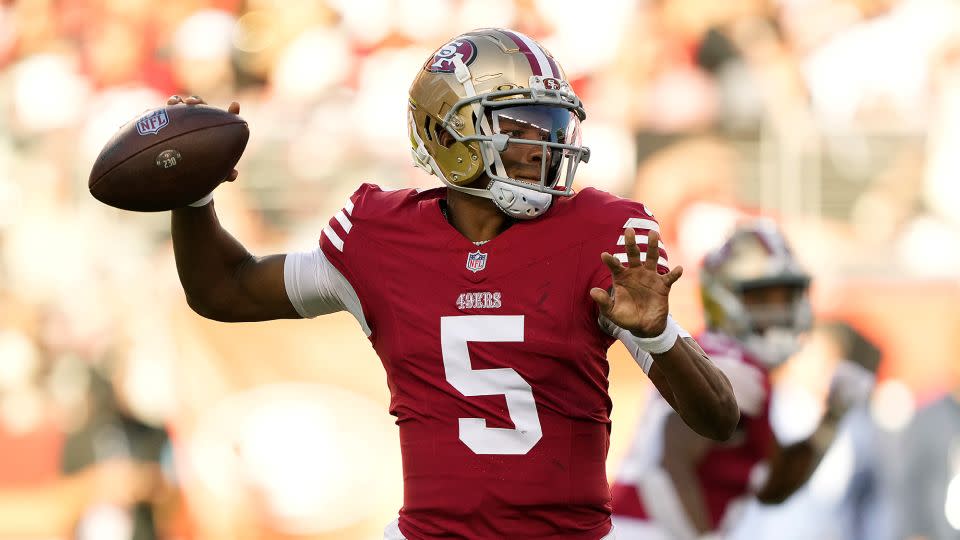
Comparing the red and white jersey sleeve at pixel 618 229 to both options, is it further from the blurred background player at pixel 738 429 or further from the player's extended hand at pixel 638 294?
the blurred background player at pixel 738 429

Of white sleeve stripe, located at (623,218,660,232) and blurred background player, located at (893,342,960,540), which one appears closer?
white sleeve stripe, located at (623,218,660,232)

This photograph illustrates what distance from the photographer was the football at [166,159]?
9.45ft

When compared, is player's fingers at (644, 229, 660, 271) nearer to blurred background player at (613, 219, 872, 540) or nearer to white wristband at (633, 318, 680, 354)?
white wristband at (633, 318, 680, 354)

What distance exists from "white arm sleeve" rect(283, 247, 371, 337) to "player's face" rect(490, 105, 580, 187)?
41cm

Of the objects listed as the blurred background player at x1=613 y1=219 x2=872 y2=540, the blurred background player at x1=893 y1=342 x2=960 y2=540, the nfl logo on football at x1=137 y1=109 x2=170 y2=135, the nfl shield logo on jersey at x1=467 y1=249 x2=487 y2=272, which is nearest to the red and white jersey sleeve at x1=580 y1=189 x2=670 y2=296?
the nfl shield logo on jersey at x1=467 y1=249 x2=487 y2=272

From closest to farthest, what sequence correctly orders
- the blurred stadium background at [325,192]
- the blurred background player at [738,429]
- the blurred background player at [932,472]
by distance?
1. the blurred background player at [738,429]
2. the blurred background player at [932,472]
3. the blurred stadium background at [325,192]

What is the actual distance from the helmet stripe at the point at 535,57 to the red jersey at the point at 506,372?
24 cm

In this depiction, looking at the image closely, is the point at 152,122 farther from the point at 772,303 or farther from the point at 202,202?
the point at 772,303

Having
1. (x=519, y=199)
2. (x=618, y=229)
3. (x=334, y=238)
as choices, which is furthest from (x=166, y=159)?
(x=618, y=229)

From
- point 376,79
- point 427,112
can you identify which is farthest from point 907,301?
point 427,112

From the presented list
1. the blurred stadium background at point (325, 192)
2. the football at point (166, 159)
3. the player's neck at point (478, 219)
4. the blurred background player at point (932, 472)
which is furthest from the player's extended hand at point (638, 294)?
the blurred background player at point (932, 472)

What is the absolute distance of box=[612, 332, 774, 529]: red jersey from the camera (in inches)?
176

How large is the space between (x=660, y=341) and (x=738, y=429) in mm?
2231

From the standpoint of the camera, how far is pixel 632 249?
7.97ft
